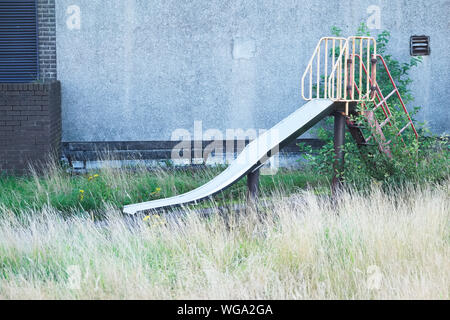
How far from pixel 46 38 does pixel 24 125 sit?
1.71 m

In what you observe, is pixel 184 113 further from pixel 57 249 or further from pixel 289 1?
pixel 57 249

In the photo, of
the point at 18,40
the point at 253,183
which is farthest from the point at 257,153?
the point at 18,40

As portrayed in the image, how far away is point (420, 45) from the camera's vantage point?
34.9 feet

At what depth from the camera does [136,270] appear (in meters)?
4.80

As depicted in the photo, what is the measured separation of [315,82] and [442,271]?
6.31 meters

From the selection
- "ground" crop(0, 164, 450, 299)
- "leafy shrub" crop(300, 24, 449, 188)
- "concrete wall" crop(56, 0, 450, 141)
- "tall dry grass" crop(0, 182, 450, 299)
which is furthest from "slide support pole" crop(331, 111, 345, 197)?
"concrete wall" crop(56, 0, 450, 141)

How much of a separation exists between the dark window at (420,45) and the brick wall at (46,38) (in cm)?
606

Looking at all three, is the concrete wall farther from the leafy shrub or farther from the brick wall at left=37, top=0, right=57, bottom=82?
the leafy shrub

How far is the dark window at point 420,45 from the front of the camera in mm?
10641

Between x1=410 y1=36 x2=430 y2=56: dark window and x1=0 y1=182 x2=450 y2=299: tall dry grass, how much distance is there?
5027 mm

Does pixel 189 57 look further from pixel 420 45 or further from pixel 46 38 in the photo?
pixel 420 45

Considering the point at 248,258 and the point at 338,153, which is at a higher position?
the point at 338,153

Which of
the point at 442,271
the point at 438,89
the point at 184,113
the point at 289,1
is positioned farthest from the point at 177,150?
the point at 442,271

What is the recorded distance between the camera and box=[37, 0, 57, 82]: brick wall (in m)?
10.1
